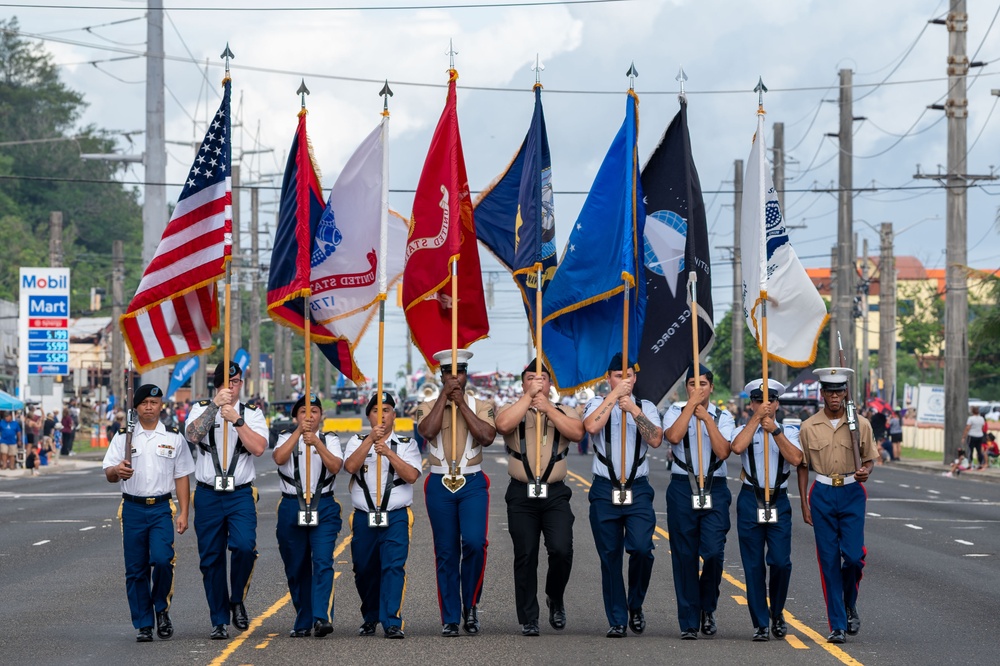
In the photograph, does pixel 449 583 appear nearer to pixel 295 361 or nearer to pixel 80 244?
pixel 80 244

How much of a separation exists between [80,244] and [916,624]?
391 ft

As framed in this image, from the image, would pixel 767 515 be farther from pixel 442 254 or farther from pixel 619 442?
pixel 442 254

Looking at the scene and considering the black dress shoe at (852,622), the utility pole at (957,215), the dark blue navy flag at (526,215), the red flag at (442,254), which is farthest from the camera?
the utility pole at (957,215)

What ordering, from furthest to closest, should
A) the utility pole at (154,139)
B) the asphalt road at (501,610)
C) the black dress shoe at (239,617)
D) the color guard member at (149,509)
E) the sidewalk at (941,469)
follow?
the sidewalk at (941,469), the utility pole at (154,139), the black dress shoe at (239,617), the color guard member at (149,509), the asphalt road at (501,610)

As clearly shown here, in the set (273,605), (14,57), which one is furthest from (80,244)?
(273,605)

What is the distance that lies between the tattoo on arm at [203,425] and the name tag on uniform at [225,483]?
34cm

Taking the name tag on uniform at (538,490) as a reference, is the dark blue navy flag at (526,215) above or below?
above

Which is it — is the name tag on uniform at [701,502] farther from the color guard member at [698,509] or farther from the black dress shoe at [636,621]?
the black dress shoe at [636,621]

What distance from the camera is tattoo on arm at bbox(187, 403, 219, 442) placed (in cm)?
1195

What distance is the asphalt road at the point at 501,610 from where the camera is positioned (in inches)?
440

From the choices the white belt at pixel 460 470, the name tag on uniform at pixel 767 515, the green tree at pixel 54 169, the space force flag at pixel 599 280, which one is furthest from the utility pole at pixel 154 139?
the green tree at pixel 54 169

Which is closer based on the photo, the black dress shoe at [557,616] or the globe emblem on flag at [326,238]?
the black dress shoe at [557,616]

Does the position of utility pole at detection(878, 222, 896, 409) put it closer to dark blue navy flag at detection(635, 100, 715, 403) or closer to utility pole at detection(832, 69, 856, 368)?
utility pole at detection(832, 69, 856, 368)

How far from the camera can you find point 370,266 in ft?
44.4
